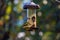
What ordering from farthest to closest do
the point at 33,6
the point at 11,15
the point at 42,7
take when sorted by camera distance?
1. the point at 11,15
2. the point at 42,7
3. the point at 33,6

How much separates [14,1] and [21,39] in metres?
0.45

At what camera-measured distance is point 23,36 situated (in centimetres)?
309

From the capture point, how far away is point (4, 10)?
10.4 ft

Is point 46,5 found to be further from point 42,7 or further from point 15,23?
point 15,23

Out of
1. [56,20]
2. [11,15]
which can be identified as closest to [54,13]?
[56,20]

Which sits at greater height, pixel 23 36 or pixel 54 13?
pixel 54 13

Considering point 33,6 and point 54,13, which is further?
point 54,13

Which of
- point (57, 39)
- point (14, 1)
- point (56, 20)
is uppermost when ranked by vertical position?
point (14, 1)

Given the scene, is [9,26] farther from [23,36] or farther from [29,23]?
[29,23]

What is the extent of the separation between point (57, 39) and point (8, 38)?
600 millimetres

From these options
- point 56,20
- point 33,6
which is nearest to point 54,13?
point 56,20

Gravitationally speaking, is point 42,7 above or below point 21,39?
above

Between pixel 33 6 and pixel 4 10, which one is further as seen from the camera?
pixel 4 10

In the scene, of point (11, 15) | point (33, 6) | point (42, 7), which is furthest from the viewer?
point (11, 15)
